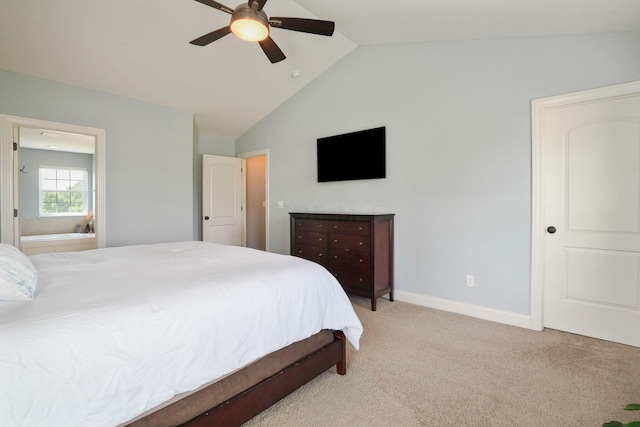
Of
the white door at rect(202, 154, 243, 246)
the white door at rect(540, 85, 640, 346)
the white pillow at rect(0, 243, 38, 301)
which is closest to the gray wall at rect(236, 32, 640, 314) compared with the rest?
the white door at rect(540, 85, 640, 346)

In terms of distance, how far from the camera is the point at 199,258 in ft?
7.08

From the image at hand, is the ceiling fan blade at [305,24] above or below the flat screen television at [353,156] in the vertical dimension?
above

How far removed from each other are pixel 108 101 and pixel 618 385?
533cm

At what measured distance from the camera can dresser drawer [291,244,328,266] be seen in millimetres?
3674

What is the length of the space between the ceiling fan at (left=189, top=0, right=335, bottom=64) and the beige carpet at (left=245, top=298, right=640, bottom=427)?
2.32m

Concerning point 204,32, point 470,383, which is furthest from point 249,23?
point 470,383

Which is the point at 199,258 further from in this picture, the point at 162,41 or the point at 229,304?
the point at 162,41

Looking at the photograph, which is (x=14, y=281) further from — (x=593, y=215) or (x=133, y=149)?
(x=593, y=215)

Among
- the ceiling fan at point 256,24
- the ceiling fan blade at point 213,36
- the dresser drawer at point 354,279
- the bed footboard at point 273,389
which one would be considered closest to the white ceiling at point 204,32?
the ceiling fan blade at point 213,36

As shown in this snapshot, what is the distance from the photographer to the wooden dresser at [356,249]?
10.5 feet


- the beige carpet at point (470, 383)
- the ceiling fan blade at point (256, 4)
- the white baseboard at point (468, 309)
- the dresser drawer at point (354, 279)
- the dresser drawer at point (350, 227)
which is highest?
the ceiling fan blade at point (256, 4)

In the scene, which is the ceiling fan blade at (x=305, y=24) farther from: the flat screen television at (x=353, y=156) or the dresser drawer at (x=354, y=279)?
the dresser drawer at (x=354, y=279)

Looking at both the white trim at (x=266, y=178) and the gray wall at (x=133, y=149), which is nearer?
the gray wall at (x=133, y=149)

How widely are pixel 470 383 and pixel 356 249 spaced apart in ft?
5.46
